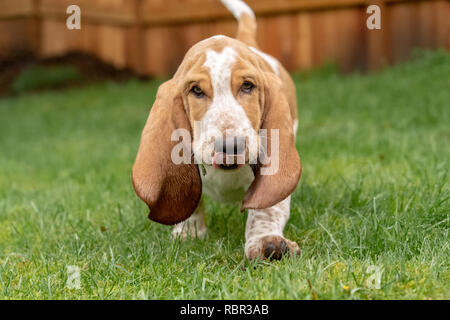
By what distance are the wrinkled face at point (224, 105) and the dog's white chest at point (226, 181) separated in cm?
33

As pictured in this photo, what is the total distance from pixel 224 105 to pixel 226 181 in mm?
501

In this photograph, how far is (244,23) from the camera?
358 cm

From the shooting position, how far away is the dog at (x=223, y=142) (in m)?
2.23

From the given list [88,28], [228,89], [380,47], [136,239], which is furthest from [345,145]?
[88,28]

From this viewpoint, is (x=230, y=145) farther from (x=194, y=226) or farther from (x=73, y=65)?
(x=73, y=65)

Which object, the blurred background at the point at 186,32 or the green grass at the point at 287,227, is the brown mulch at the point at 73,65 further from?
the green grass at the point at 287,227

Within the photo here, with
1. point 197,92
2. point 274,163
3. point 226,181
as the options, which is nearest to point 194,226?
point 226,181

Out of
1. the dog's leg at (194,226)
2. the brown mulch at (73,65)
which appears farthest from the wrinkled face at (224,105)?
the brown mulch at (73,65)

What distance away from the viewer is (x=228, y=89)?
2291mm

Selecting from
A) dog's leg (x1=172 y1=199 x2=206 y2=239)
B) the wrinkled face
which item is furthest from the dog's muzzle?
dog's leg (x1=172 y1=199 x2=206 y2=239)

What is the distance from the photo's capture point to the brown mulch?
10.7m

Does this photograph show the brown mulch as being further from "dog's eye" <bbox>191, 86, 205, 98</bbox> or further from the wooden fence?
"dog's eye" <bbox>191, 86, 205, 98</bbox>

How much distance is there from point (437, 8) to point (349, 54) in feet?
4.55

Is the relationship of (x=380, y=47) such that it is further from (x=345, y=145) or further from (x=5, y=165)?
(x=5, y=165)
